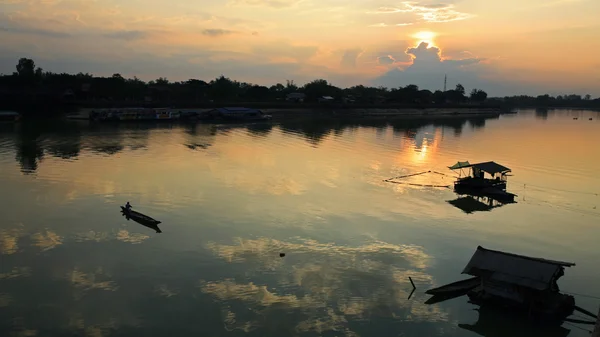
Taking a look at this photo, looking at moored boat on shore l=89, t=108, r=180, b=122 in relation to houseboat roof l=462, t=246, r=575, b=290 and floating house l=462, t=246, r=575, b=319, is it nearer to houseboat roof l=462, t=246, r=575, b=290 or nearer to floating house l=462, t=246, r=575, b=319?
houseboat roof l=462, t=246, r=575, b=290

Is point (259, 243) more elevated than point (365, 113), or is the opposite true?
point (365, 113)

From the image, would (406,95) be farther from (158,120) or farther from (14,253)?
(14,253)

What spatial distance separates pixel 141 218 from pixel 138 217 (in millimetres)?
260

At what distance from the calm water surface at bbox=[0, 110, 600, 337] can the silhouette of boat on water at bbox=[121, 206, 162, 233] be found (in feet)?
1.21

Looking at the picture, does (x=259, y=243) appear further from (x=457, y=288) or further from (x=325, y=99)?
(x=325, y=99)

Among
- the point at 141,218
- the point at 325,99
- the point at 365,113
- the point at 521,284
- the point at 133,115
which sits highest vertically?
the point at 325,99

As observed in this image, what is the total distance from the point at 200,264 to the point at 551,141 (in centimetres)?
6847

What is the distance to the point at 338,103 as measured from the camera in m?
130

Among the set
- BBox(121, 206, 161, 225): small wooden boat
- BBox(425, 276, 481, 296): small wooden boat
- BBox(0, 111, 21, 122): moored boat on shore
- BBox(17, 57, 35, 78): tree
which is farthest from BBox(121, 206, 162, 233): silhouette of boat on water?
BBox(17, 57, 35, 78): tree

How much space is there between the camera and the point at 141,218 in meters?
22.8

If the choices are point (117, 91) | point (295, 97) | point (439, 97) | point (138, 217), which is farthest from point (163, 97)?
point (439, 97)

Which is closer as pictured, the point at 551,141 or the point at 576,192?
Answer: the point at 576,192

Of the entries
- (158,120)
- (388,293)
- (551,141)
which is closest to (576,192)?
(388,293)

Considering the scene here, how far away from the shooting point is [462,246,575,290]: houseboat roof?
45.5 feet
